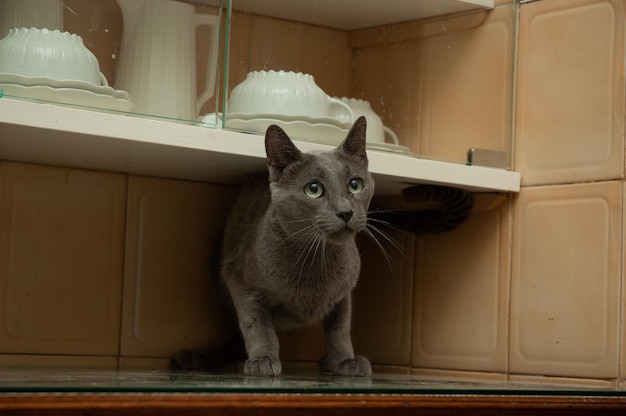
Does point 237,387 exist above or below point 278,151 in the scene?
below

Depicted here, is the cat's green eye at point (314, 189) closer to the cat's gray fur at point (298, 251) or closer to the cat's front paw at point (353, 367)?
the cat's gray fur at point (298, 251)

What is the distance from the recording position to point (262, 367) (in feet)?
4.44

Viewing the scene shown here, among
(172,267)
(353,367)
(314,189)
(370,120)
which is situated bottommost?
(353,367)

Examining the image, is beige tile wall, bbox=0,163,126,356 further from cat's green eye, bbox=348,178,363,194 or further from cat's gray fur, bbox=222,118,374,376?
cat's green eye, bbox=348,178,363,194

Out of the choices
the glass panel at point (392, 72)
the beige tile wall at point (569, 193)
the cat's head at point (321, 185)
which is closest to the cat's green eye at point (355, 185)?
the cat's head at point (321, 185)

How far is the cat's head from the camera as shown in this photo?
53.2 inches

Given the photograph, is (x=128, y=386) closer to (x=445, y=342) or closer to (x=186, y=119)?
(x=186, y=119)

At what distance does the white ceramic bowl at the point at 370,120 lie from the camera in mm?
1583


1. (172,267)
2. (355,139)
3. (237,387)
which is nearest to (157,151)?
(355,139)

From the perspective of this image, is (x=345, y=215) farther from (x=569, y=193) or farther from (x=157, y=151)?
(x=569, y=193)

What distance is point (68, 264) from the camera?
165cm

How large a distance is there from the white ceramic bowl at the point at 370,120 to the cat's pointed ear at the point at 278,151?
0.23m

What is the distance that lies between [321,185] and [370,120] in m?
0.26

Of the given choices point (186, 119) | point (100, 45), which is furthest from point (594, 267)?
point (100, 45)
